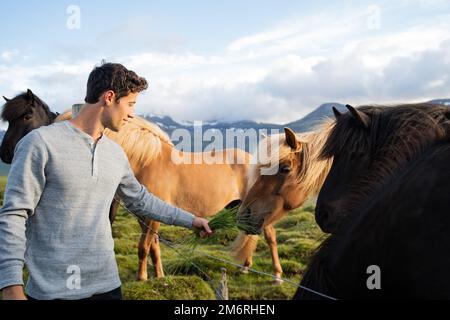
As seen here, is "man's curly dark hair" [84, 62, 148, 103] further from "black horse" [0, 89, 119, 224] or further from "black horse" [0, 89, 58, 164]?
"black horse" [0, 89, 58, 164]

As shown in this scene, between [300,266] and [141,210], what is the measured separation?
6.72 metres

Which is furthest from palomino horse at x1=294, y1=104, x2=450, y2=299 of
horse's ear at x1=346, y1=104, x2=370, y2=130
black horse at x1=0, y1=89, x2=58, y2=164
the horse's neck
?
black horse at x1=0, y1=89, x2=58, y2=164

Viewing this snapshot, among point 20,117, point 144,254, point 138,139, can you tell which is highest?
point 20,117

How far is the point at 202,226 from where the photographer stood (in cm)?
311

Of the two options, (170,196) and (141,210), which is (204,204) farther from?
(141,210)

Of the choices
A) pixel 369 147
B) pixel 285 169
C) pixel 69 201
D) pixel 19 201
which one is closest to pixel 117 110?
pixel 69 201

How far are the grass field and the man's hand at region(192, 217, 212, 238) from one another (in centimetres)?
16

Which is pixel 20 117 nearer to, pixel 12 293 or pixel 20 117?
pixel 20 117

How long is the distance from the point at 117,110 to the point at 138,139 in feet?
17.6

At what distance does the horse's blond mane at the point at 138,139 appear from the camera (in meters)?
7.66

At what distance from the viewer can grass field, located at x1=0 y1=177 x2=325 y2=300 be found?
6133mm

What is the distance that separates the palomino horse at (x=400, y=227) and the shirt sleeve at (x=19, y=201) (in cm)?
136
